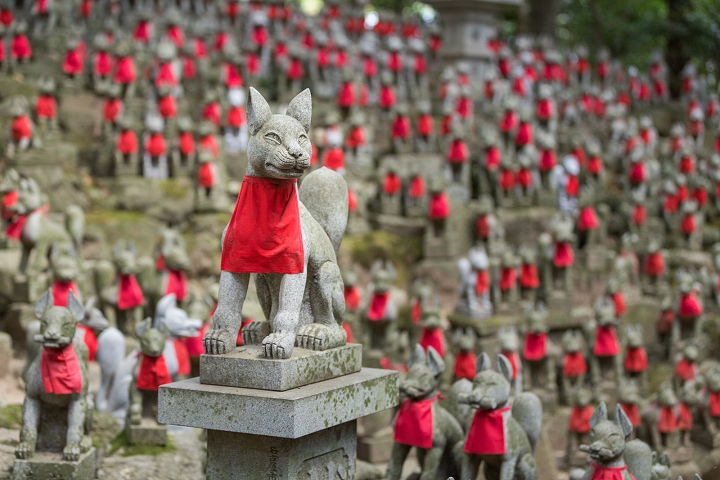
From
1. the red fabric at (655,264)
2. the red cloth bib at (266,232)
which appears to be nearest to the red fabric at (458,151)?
the red fabric at (655,264)

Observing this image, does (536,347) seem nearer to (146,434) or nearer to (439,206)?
(439,206)

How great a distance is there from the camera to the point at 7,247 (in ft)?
36.3

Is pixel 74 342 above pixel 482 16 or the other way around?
the other way around

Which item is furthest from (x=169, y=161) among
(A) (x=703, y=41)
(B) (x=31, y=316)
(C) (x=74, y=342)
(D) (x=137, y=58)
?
(A) (x=703, y=41)

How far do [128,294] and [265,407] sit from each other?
5.65 metres

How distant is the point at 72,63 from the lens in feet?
50.2

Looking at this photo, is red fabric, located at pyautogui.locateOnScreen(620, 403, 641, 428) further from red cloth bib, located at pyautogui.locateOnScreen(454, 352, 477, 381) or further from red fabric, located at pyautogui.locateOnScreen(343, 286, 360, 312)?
red fabric, located at pyautogui.locateOnScreen(343, 286, 360, 312)

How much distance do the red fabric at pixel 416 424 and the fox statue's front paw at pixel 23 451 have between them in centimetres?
248

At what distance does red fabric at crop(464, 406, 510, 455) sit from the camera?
640 centimetres

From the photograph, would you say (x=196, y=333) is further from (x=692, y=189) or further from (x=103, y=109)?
(x=692, y=189)

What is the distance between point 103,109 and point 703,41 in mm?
12940

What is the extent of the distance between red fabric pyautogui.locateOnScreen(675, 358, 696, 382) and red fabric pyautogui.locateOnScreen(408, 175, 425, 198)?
513 centimetres

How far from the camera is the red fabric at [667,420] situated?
9.68 metres

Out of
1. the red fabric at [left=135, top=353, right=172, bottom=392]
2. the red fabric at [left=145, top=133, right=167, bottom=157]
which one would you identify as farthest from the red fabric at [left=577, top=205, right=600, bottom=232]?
the red fabric at [left=135, top=353, right=172, bottom=392]
